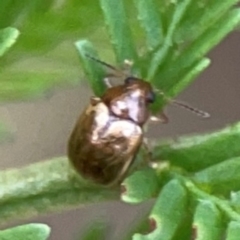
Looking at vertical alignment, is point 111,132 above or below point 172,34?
below

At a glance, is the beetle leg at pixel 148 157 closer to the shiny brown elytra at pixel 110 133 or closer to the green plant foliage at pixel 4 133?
the shiny brown elytra at pixel 110 133

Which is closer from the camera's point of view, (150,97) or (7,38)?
(7,38)

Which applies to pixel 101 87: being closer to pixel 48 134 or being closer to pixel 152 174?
pixel 152 174

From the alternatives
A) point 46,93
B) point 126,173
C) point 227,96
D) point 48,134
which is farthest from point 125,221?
point 126,173

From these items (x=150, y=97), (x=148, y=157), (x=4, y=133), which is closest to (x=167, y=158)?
(x=148, y=157)

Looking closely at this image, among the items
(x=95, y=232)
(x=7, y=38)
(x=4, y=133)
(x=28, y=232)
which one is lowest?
(x=95, y=232)

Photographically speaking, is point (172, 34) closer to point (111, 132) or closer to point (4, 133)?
point (111, 132)

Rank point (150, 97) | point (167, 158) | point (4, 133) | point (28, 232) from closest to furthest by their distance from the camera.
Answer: point (28, 232), point (167, 158), point (150, 97), point (4, 133)
